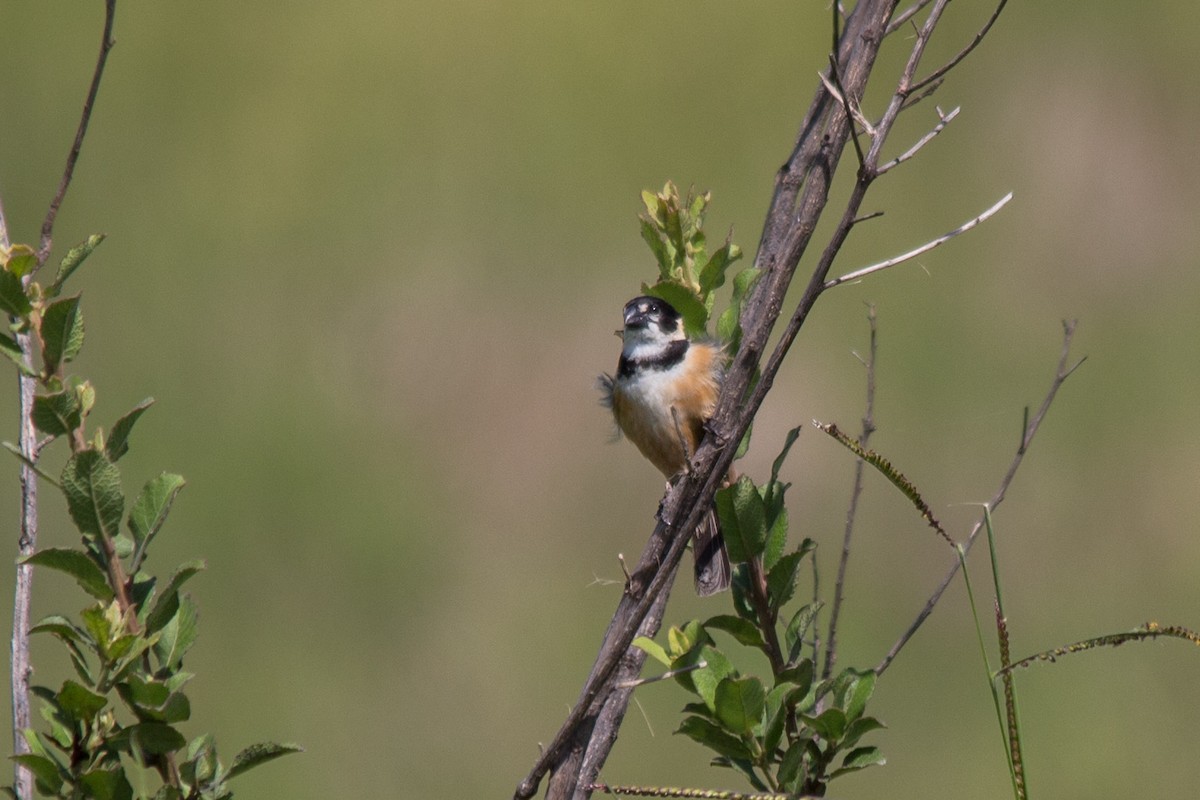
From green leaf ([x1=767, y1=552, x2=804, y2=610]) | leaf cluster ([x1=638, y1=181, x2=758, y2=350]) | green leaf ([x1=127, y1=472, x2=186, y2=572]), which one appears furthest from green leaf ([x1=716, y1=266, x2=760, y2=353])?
green leaf ([x1=127, y1=472, x2=186, y2=572])

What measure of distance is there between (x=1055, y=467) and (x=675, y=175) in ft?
6.98

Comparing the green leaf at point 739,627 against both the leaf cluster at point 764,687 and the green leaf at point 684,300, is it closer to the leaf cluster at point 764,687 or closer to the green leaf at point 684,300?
the leaf cluster at point 764,687

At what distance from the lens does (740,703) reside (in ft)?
5.21

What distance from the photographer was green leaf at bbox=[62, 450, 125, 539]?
53.7 inches

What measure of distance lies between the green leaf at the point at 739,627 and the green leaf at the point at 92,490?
0.66m

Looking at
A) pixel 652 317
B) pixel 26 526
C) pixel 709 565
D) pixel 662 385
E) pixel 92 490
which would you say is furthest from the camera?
pixel 652 317

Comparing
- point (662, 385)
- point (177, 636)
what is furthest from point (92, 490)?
point (662, 385)

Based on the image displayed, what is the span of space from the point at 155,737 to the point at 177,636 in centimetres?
12

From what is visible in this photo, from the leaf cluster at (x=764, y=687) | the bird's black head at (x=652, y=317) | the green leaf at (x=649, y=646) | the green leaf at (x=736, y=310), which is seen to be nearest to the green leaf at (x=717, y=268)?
the green leaf at (x=736, y=310)

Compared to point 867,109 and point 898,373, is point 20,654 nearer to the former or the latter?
point 898,373

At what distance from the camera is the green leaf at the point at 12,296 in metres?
1.40

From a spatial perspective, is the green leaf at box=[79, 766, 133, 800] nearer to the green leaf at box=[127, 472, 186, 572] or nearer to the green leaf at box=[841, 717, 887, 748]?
the green leaf at box=[127, 472, 186, 572]

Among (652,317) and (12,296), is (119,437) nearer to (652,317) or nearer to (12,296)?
(12,296)

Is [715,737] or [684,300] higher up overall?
[684,300]
